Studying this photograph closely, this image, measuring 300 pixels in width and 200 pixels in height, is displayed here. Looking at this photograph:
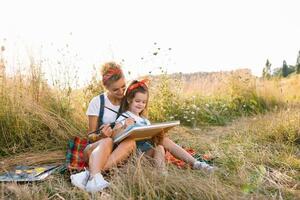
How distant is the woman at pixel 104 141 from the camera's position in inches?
124

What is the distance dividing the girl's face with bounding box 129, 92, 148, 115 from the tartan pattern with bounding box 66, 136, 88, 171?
0.57m

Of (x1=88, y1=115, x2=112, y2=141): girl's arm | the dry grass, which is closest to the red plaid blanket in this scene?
the dry grass

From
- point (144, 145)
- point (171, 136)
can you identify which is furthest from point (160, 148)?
point (171, 136)

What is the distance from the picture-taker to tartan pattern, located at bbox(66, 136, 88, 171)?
3.58 meters

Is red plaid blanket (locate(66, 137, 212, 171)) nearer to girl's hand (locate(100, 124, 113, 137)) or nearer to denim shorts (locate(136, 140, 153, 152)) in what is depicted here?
denim shorts (locate(136, 140, 153, 152))

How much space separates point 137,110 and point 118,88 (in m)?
0.24

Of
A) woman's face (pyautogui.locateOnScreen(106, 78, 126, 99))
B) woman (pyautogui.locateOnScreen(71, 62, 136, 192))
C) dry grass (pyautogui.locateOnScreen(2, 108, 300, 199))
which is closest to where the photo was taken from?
dry grass (pyautogui.locateOnScreen(2, 108, 300, 199))

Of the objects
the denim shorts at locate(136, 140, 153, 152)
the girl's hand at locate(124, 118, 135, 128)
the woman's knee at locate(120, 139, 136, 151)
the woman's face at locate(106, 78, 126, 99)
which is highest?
the woman's face at locate(106, 78, 126, 99)

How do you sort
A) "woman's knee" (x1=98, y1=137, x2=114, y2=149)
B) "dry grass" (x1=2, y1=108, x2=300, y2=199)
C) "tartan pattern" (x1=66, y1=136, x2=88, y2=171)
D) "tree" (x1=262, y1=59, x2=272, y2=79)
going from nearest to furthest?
"dry grass" (x1=2, y1=108, x2=300, y2=199) < "woman's knee" (x1=98, y1=137, x2=114, y2=149) < "tartan pattern" (x1=66, y1=136, x2=88, y2=171) < "tree" (x1=262, y1=59, x2=272, y2=79)

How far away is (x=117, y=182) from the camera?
2934 mm

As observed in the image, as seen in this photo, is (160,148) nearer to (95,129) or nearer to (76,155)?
(95,129)

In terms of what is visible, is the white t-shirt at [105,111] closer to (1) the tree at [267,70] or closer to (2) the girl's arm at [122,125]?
(2) the girl's arm at [122,125]

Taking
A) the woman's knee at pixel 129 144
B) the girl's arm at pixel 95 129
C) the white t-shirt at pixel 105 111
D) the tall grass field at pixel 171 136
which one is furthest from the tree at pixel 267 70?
the woman's knee at pixel 129 144

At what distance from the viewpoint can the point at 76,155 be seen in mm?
3820
